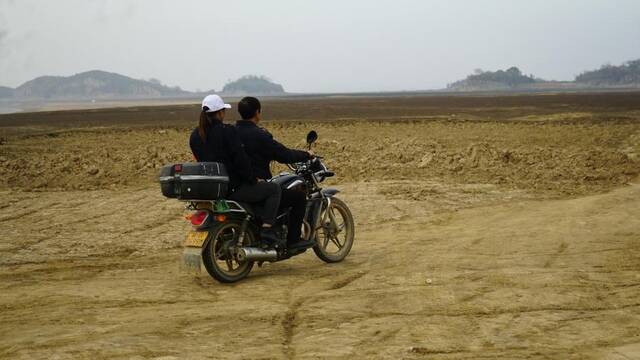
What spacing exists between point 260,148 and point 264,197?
496 millimetres

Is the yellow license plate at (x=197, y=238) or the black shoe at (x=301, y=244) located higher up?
the yellow license plate at (x=197, y=238)

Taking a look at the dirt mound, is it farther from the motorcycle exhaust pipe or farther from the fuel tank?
the motorcycle exhaust pipe

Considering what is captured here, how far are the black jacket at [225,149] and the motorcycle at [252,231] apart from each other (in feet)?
1.09

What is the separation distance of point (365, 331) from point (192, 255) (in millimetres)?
2172

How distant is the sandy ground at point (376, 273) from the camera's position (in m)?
5.57

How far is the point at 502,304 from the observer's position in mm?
6465

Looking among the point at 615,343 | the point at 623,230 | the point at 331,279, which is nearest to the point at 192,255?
the point at 331,279

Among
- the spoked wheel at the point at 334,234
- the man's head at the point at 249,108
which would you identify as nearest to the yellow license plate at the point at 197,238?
the man's head at the point at 249,108

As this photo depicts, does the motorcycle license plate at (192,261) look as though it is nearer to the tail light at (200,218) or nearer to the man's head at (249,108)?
the tail light at (200,218)

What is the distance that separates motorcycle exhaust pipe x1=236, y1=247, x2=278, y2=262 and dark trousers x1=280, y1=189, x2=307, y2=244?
0.30 m

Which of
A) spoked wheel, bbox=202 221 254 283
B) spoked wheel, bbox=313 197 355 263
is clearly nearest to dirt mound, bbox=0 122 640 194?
spoked wheel, bbox=313 197 355 263

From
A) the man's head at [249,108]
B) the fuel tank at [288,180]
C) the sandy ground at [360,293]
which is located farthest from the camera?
the fuel tank at [288,180]

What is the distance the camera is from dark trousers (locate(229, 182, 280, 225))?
301 inches

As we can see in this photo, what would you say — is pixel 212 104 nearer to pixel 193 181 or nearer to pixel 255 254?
pixel 193 181
